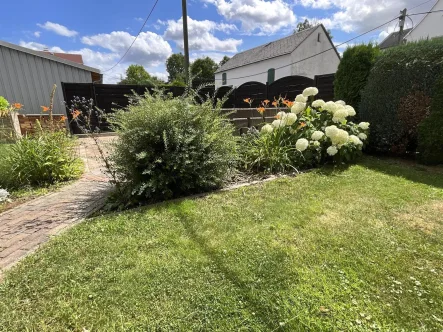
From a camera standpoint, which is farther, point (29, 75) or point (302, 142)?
point (29, 75)

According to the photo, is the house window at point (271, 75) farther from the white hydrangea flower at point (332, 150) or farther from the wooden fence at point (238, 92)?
the white hydrangea flower at point (332, 150)

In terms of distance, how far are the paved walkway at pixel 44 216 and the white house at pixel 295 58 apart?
62.6ft

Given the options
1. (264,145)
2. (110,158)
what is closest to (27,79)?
(110,158)

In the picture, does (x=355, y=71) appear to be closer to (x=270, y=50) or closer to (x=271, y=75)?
(x=271, y=75)

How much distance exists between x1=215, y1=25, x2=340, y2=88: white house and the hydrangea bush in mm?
16742

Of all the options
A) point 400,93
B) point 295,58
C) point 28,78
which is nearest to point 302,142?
point 400,93

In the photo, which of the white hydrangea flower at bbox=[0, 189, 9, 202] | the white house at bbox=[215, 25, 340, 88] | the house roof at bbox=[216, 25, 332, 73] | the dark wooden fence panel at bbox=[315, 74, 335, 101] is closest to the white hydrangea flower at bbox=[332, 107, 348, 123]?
the dark wooden fence panel at bbox=[315, 74, 335, 101]

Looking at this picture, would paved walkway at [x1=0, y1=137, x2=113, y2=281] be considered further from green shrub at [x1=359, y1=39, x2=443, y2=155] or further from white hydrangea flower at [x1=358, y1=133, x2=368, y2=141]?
green shrub at [x1=359, y1=39, x2=443, y2=155]

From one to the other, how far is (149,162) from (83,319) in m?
1.69

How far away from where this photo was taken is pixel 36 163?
11.6 feet

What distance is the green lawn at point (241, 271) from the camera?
133 cm

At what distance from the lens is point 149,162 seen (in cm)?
279

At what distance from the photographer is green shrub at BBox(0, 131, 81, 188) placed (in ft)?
11.6

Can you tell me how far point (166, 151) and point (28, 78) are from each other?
922 cm
